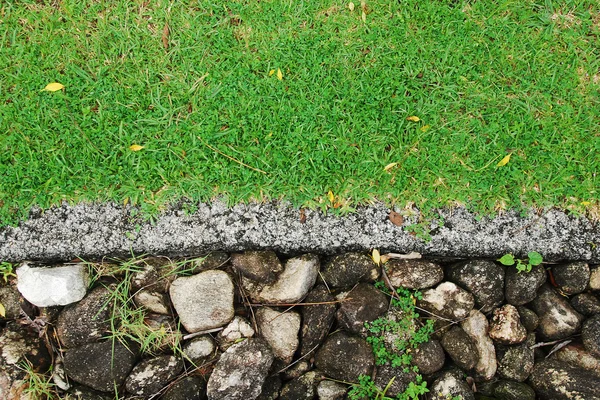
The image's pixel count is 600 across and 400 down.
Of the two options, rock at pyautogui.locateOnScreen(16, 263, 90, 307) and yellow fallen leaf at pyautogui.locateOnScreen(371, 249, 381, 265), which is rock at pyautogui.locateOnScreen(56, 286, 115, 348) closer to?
rock at pyautogui.locateOnScreen(16, 263, 90, 307)

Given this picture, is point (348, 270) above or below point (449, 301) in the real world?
above

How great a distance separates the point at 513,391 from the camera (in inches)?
102

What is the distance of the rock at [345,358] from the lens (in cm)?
258

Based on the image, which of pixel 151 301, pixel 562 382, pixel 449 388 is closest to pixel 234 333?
pixel 151 301

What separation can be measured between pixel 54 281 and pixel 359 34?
82.1 inches

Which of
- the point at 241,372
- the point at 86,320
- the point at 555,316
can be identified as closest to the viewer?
the point at 241,372

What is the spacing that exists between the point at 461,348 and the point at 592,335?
26.9 inches

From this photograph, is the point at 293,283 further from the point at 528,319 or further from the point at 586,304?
the point at 586,304

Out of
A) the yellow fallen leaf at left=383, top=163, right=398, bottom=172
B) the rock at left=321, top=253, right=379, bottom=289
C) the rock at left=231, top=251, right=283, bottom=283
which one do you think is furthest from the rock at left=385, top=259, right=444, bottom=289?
the rock at left=231, top=251, right=283, bottom=283

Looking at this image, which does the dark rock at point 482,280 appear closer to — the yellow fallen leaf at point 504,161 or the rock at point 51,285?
the yellow fallen leaf at point 504,161

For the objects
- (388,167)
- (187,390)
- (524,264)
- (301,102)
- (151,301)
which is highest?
(301,102)

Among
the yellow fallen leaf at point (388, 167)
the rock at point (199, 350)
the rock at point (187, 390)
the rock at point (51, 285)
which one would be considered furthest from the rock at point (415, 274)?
the rock at point (51, 285)

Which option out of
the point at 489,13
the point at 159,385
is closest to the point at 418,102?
the point at 489,13

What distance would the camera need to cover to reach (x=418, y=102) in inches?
110
